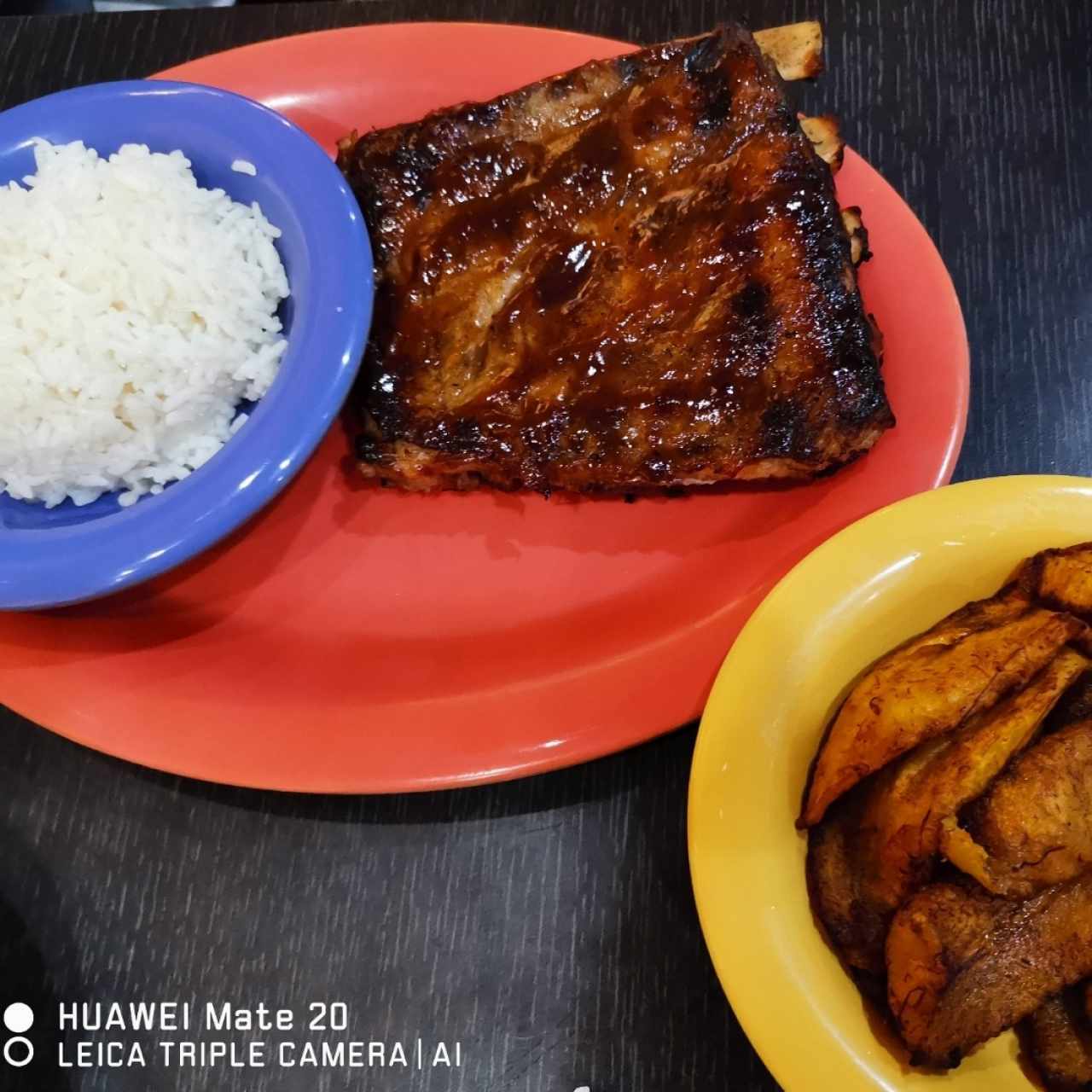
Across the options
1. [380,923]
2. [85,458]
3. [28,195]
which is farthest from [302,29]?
[380,923]

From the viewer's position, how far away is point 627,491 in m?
1.84

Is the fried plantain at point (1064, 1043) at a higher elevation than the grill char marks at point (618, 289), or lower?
lower

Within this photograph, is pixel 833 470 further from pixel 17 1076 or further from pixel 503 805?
pixel 17 1076

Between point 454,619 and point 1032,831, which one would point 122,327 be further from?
point 1032,831

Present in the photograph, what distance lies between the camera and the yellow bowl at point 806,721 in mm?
1276

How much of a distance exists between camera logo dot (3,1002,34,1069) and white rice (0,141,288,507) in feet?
3.15

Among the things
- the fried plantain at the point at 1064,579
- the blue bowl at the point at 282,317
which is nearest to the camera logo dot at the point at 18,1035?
the blue bowl at the point at 282,317

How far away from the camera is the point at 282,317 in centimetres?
177

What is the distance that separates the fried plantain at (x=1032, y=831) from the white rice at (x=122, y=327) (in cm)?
136

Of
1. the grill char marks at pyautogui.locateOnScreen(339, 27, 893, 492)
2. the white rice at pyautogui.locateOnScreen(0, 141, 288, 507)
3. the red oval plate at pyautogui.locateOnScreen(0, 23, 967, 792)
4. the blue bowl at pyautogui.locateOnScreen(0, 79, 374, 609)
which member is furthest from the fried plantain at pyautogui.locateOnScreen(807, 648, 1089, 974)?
the white rice at pyautogui.locateOnScreen(0, 141, 288, 507)

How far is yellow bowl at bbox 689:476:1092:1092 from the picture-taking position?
128 centimetres

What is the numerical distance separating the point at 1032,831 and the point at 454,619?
111 cm

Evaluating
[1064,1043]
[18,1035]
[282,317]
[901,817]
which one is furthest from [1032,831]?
[18,1035]

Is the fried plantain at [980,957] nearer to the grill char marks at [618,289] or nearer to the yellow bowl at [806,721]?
the yellow bowl at [806,721]
